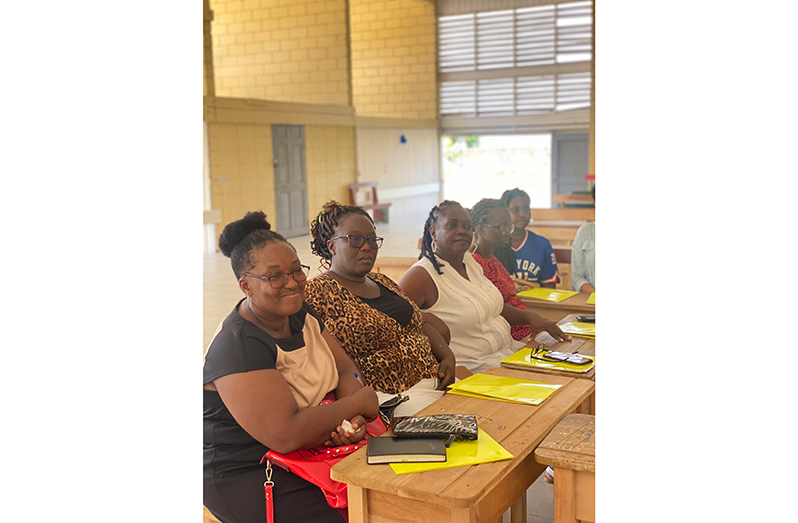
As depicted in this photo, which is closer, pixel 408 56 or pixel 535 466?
pixel 535 466

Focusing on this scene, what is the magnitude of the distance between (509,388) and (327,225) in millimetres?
966

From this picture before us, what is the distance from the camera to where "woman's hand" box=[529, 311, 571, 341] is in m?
2.90

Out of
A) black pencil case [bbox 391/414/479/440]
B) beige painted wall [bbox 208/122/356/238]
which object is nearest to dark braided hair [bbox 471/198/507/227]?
black pencil case [bbox 391/414/479/440]

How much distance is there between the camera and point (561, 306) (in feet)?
11.7

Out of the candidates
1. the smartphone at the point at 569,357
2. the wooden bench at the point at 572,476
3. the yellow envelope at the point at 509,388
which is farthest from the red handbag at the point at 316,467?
the smartphone at the point at 569,357

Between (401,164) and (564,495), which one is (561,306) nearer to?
(564,495)

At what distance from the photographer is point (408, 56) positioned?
16219mm

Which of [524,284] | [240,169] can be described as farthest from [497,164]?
[524,284]

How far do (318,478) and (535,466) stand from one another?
59 centimetres

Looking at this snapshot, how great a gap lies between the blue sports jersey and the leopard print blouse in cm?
187
